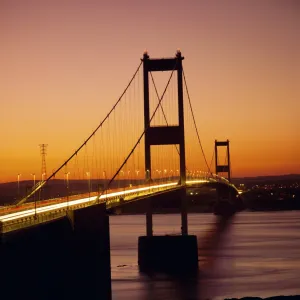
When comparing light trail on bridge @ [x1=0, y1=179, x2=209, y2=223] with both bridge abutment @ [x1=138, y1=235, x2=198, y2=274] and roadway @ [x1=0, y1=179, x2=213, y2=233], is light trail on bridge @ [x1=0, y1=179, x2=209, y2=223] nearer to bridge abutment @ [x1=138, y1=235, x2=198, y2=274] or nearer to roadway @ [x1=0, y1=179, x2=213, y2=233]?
roadway @ [x1=0, y1=179, x2=213, y2=233]

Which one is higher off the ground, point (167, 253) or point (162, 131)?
point (162, 131)

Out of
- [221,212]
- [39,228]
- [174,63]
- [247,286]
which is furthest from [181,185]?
[221,212]

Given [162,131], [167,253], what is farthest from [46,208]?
[162,131]

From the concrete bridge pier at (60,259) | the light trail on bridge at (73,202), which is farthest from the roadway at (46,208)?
the concrete bridge pier at (60,259)

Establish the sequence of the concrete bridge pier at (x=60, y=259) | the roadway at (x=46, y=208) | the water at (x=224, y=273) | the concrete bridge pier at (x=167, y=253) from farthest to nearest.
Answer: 1. the concrete bridge pier at (x=167, y=253)
2. the water at (x=224, y=273)
3. the roadway at (x=46, y=208)
4. the concrete bridge pier at (x=60, y=259)

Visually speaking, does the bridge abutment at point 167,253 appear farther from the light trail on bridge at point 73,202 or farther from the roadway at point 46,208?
the light trail on bridge at point 73,202

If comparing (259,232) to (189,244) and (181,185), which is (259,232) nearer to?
(181,185)

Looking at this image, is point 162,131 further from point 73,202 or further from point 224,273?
point 73,202

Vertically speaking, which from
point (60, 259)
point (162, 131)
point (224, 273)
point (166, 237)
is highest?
point (162, 131)

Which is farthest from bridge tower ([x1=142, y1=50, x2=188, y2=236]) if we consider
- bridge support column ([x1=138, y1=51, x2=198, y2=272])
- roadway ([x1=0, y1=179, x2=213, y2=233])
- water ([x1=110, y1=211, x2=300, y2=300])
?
water ([x1=110, y1=211, x2=300, y2=300])
